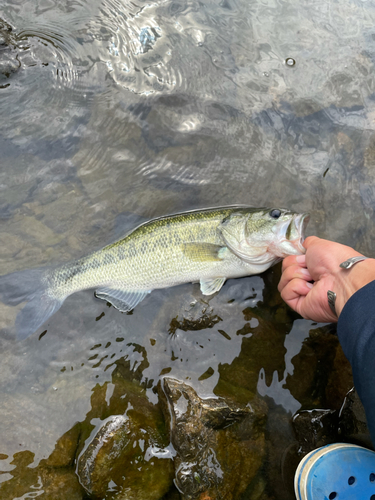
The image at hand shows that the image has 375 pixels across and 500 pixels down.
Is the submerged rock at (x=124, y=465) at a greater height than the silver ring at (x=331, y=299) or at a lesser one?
lesser

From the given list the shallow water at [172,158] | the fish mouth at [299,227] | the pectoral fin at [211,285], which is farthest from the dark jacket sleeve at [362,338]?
the pectoral fin at [211,285]

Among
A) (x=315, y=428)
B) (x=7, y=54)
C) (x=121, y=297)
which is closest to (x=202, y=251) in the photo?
(x=121, y=297)

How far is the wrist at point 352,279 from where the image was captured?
2.78 m

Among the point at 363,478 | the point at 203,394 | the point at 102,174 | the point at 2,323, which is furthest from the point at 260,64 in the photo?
the point at 363,478

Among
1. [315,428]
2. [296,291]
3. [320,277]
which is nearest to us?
[320,277]

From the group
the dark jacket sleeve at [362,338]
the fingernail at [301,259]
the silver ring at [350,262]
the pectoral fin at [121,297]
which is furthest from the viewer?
the pectoral fin at [121,297]

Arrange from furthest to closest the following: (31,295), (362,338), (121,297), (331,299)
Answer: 1. (121,297)
2. (31,295)
3. (331,299)
4. (362,338)

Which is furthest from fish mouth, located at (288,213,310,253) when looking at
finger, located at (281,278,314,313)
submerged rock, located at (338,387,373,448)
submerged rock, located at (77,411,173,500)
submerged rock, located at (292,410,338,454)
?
submerged rock, located at (77,411,173,500)

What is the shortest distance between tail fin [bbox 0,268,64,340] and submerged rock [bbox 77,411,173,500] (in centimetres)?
143

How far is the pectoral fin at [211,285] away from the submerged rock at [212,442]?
109cm

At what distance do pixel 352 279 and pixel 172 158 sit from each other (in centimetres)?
262

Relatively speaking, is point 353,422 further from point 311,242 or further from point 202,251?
point 202,251

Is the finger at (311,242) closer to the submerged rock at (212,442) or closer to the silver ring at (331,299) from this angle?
the silver ring at (331,299)

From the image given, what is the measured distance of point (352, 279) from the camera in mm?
2859
